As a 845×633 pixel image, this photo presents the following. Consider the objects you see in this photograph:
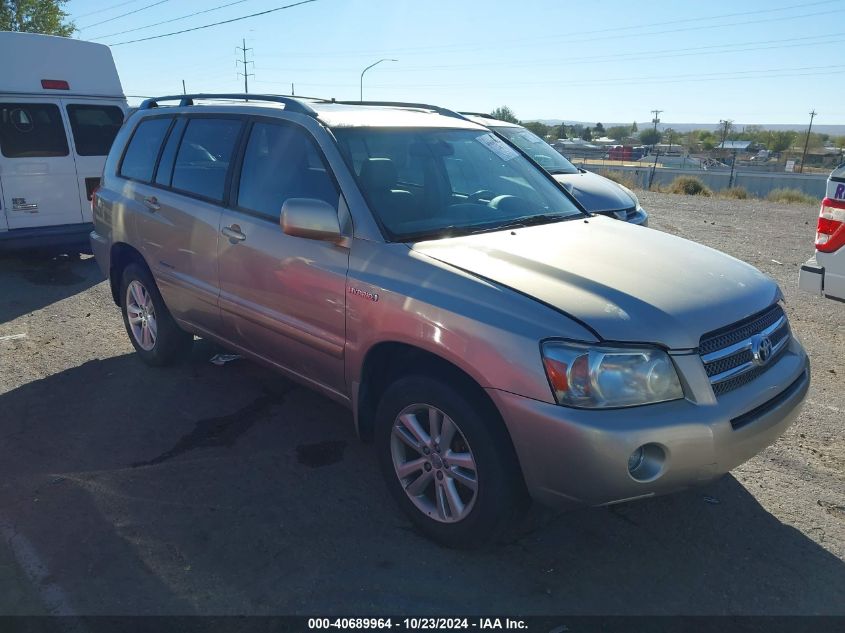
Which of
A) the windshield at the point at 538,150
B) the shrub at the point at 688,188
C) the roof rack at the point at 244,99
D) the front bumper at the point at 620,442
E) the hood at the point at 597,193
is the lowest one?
the shrub at the point at 688,188

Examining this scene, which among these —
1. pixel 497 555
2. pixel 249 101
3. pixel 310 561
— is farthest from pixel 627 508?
pixel 249 101

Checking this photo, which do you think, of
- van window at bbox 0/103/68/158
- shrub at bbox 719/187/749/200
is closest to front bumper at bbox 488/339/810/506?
van window at bbox 0/103/68/158

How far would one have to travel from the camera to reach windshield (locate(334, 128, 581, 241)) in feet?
11.6

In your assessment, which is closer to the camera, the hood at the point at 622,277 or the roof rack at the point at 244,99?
the hood at the point at 622,277

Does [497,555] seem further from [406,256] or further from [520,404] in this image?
[406,256]

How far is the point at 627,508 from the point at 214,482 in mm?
2162

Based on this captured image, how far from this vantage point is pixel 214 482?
3727 millimetres

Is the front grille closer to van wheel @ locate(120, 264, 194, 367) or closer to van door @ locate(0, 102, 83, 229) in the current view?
van wheel @ locate(120, 264, 194, 367)

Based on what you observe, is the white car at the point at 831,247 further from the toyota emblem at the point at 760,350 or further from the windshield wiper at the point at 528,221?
the toyota emblem at the point at 760,350

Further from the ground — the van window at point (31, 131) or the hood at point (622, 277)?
the van window at point (31, 131)

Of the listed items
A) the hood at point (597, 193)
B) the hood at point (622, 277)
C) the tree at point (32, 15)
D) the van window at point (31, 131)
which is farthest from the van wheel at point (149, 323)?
the tree at point (32, 15)

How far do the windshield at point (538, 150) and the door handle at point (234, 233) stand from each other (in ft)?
18.6

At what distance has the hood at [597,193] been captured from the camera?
8.06m

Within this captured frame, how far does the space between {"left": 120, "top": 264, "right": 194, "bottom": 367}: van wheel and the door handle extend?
50.9 inches
